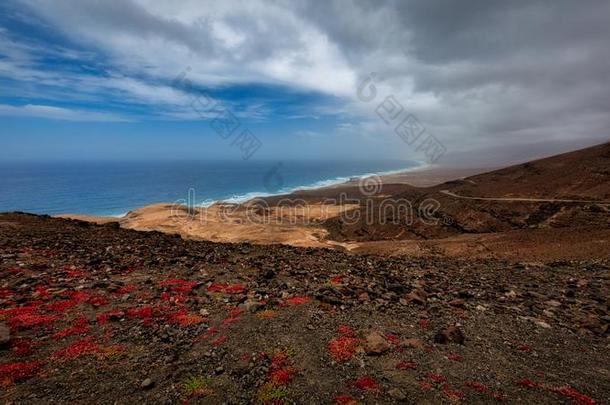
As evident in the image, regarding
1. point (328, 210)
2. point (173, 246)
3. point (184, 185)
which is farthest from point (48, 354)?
point (184, 185)

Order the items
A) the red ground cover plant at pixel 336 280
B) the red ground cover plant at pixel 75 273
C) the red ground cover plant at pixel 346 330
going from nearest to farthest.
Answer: the red ground cover plant at pixel 346 330
the red ground cover plant at pixel 75 273
the red ground cover plant at pixel 336 280

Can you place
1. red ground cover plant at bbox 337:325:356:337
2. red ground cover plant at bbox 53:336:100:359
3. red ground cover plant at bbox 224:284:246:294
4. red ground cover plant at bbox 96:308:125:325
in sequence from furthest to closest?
red ground cover plant at bbox 224:284:246:294 → red ground cover plant at bbox 96:308:125:325 → red ground cover plant at bbox 337:325:356:337 → red ground cover plant at bbox 53:336:100:359

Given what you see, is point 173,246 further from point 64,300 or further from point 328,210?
point 328,210

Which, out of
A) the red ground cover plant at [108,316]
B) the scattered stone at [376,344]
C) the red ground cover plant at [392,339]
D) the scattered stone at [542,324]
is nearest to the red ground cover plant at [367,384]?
the scattered stone at [376,344]

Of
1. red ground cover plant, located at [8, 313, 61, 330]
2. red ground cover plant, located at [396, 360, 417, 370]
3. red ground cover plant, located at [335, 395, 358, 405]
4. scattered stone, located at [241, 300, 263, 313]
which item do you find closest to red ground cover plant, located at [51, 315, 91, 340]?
red ground cover plant, located at [8, 313, 61, 330]

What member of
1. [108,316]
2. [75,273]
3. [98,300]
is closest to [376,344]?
[108,316]

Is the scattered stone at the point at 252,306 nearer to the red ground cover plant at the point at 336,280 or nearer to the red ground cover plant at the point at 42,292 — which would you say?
the red ground cover plant at the point at 336,280

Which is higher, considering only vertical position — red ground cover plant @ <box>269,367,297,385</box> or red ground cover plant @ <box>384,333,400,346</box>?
red ground cover plant @ <box>269,367,297,385</box>

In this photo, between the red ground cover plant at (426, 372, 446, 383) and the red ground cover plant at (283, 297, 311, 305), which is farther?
the red ground cover plant at (283, 297, 311, 305)

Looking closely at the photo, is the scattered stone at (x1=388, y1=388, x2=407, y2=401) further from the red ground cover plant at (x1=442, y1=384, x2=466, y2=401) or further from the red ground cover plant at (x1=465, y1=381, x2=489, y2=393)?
the red ground cover plant at (x1=465, y1=381, x2=489, y2=393)
